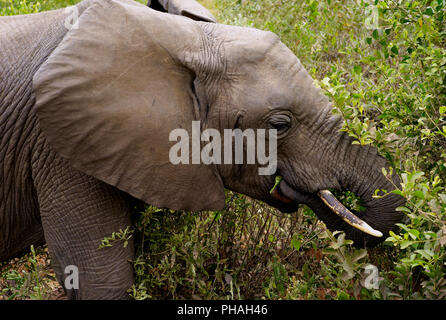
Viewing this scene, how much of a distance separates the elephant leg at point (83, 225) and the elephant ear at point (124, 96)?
172 millimetres

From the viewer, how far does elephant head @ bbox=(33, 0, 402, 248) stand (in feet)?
10.2

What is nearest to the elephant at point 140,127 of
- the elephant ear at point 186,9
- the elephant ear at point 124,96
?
the elephant ear at point 124,96

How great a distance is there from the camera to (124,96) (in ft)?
10.3

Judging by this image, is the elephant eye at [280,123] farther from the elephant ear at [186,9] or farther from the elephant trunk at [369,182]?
the elephant ear at [186,9]

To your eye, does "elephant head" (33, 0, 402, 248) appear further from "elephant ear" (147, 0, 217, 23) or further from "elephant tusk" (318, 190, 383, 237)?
"elephant ear" (147, 0, 217, 23)

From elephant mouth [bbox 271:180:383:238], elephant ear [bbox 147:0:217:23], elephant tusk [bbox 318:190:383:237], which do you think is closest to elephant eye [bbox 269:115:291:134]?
elephant mouth [bbox 271:180:383:238]

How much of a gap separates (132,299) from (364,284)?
49.0 inches

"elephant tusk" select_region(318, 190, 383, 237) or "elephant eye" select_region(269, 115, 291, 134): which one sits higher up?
"elephant eye" select_region(269, 115, 291, 134)

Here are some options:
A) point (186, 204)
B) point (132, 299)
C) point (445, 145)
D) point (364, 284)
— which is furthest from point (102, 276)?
point (445, 145)

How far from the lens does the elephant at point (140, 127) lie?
313 centimetres

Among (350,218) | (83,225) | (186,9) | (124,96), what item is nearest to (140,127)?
(124,96)

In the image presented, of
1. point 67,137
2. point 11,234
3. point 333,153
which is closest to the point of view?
point 67,137

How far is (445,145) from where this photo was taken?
12.1 ft

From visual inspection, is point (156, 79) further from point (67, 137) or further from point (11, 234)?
point (11, 234)
